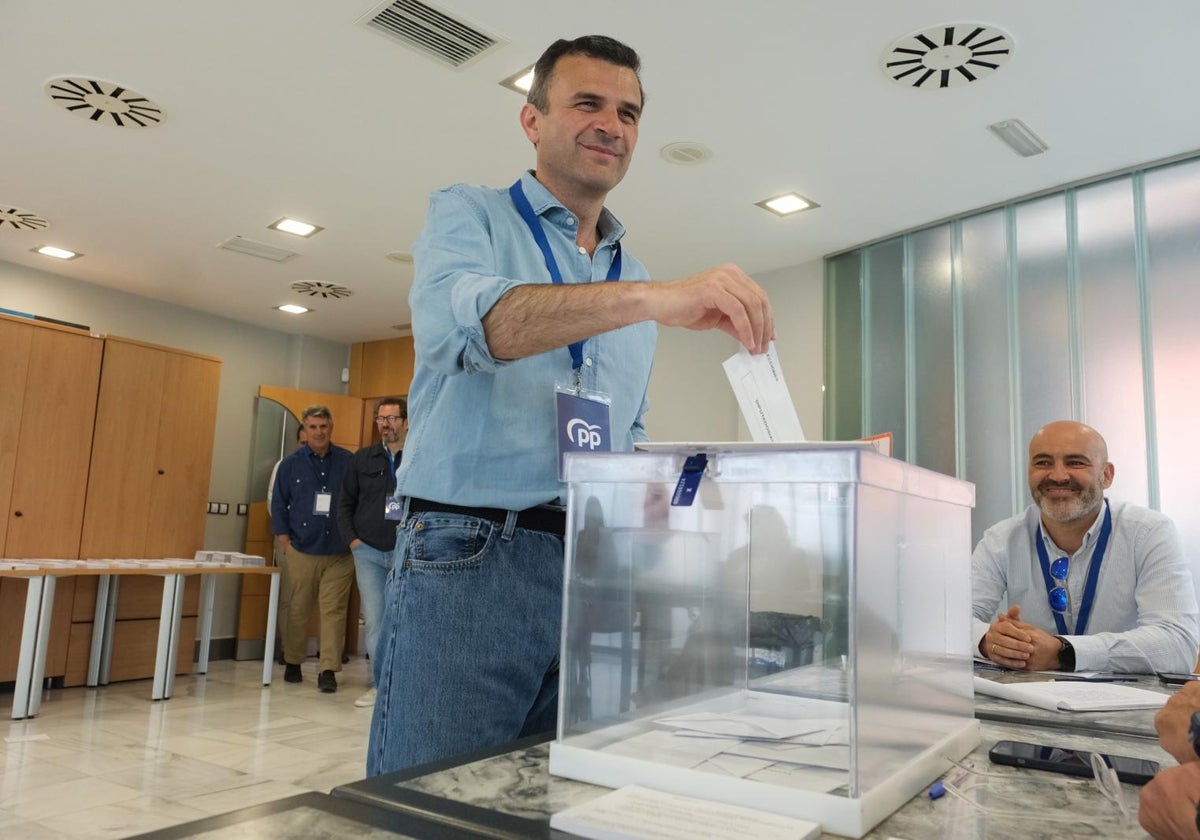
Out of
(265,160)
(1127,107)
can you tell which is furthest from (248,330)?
(1127,107)

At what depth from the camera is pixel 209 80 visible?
11.4 ft

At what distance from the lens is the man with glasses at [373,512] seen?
517cm

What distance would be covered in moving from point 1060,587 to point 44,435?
5602 mm

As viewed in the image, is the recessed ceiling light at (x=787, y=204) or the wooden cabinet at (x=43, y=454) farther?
the wooden cabinet at (x=43, y=454)

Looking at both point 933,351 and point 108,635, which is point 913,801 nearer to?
point 933,351

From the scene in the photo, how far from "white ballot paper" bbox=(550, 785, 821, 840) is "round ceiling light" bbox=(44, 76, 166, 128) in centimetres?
387

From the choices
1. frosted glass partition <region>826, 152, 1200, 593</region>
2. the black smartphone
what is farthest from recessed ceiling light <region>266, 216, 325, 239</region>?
the black smartphone

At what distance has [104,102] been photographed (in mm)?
3678

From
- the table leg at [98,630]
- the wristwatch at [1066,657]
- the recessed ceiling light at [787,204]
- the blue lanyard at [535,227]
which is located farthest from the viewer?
the table leg at [98,630]

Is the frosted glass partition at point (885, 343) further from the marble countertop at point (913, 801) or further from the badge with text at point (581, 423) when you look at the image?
the marble countertop at point (913, 801)

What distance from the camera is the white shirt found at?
6.63 ft

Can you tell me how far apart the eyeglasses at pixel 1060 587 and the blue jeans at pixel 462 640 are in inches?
79.3

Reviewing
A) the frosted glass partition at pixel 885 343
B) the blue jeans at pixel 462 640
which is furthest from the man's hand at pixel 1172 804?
the frosted glass partition at pixel 885 343

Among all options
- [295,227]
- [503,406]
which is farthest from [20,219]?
[503,406]
